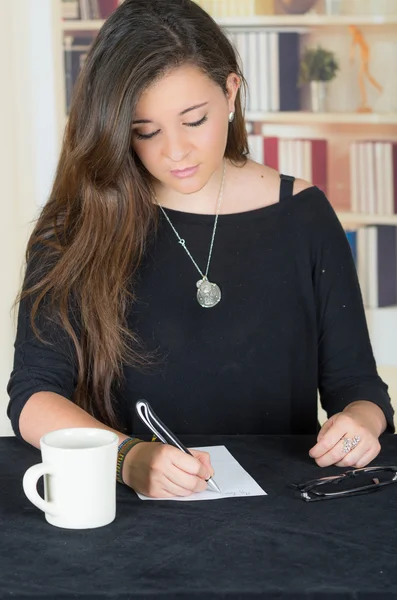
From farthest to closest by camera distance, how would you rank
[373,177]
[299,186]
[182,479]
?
[373,177], [299,186], [182,479]

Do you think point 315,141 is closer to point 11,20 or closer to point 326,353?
point 11,20

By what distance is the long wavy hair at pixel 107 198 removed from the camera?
1.56 m

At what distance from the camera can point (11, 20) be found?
3.63 meters

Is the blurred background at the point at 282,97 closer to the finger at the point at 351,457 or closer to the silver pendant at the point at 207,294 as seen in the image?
the silver pendant at the point at 207,294

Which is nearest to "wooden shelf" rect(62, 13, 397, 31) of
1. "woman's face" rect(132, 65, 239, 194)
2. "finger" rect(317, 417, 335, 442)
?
"woman's face" rect(132, 65, 239, 194)

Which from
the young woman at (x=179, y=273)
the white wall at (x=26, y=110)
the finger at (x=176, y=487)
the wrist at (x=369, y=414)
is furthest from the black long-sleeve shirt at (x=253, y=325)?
the white wall at (x=26, y=110)

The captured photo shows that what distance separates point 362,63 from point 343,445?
2.70 m

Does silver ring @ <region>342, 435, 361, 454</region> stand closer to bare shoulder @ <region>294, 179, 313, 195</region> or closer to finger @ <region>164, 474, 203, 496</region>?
finger @ <region>164, 474, 203, 496</region>

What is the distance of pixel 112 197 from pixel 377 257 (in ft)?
7.95

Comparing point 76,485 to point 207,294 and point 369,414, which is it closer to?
point 369,414

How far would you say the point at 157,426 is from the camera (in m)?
A: 1.31

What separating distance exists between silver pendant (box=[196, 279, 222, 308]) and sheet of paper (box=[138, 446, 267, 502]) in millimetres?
409

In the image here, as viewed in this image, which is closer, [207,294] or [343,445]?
[343,445]

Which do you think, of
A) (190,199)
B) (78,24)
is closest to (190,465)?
(190,199)
